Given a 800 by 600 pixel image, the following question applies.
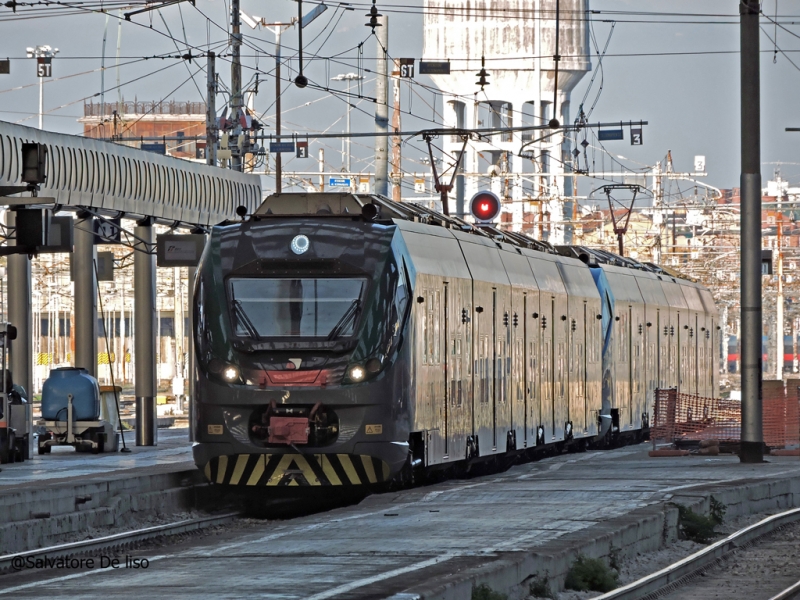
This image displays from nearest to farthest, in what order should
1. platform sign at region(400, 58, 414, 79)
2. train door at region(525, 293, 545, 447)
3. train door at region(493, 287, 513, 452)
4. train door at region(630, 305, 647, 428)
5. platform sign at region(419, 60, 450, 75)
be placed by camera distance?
train door at region(493, 287, 513, 452) → train door at region(525, 293, 545, 447) → train door at region(630, 305, 647, 428) → platform sign at region(419, 60, 450, 75) → platform sign at region(400, 58, 414, 79)

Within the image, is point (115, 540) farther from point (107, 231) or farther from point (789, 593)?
point (107, 231)

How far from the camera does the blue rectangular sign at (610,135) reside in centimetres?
3947

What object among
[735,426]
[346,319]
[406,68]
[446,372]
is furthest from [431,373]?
[406,68]

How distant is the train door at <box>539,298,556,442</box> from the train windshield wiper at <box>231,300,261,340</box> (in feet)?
25.4

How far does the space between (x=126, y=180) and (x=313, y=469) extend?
9.24 meters

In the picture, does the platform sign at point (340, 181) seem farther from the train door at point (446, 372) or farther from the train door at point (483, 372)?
the train door at point (446, 372)

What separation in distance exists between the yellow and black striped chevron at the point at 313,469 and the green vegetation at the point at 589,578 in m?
5.49

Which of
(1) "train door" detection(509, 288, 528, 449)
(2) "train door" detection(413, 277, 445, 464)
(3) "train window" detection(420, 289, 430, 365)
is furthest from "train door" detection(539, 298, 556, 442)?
(3) "train window" detection(420, 289, 430, 365)

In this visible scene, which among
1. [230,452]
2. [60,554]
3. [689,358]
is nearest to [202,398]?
[230,452]

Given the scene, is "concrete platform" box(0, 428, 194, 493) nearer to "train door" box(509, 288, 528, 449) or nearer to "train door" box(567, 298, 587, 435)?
"train door" box(509, 288, 528, 449)

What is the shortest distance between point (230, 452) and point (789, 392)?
662 inches

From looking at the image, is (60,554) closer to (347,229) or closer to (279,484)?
(279,484)

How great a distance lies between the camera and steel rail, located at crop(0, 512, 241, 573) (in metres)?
13.2

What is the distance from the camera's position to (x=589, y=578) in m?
11.6
